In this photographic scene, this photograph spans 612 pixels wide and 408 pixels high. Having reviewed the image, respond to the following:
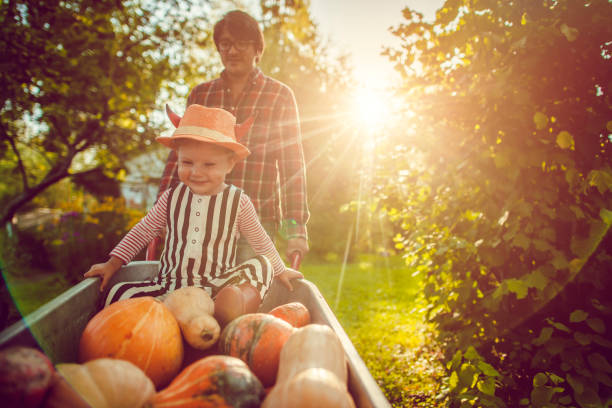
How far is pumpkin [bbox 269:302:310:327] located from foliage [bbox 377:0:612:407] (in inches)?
35.3

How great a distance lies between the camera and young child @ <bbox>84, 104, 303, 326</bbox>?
1.81 meters

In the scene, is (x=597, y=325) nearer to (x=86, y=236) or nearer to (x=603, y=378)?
(x=603, y=378)

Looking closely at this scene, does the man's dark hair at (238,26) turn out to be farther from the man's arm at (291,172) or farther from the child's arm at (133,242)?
the child's arm at (133,242)

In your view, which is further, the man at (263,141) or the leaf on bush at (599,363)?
the man at (263,141)

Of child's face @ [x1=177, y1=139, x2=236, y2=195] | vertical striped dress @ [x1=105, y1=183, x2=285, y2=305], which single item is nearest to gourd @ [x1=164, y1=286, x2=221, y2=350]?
vertical striped dress @ [x1=105, y1=183, x2=285, y2=305]

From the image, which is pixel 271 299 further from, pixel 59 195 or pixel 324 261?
pixel 59 195

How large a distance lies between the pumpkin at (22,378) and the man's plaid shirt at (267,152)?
1.74 metres

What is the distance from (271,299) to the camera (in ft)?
6.64

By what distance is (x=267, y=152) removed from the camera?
2627 millimetres

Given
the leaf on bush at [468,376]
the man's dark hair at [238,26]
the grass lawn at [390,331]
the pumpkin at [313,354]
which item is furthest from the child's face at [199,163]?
the grass lawn at [390,331]

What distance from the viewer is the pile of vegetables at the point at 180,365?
2.57 ft

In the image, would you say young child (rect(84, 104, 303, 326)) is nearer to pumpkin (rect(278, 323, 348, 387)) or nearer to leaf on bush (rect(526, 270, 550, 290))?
pumpkin (rect(278, 323, 348, 387))

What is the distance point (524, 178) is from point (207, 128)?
1.77 metres

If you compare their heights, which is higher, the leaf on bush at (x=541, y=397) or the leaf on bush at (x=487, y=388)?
the leaf on bush at (x=541, y=397)
